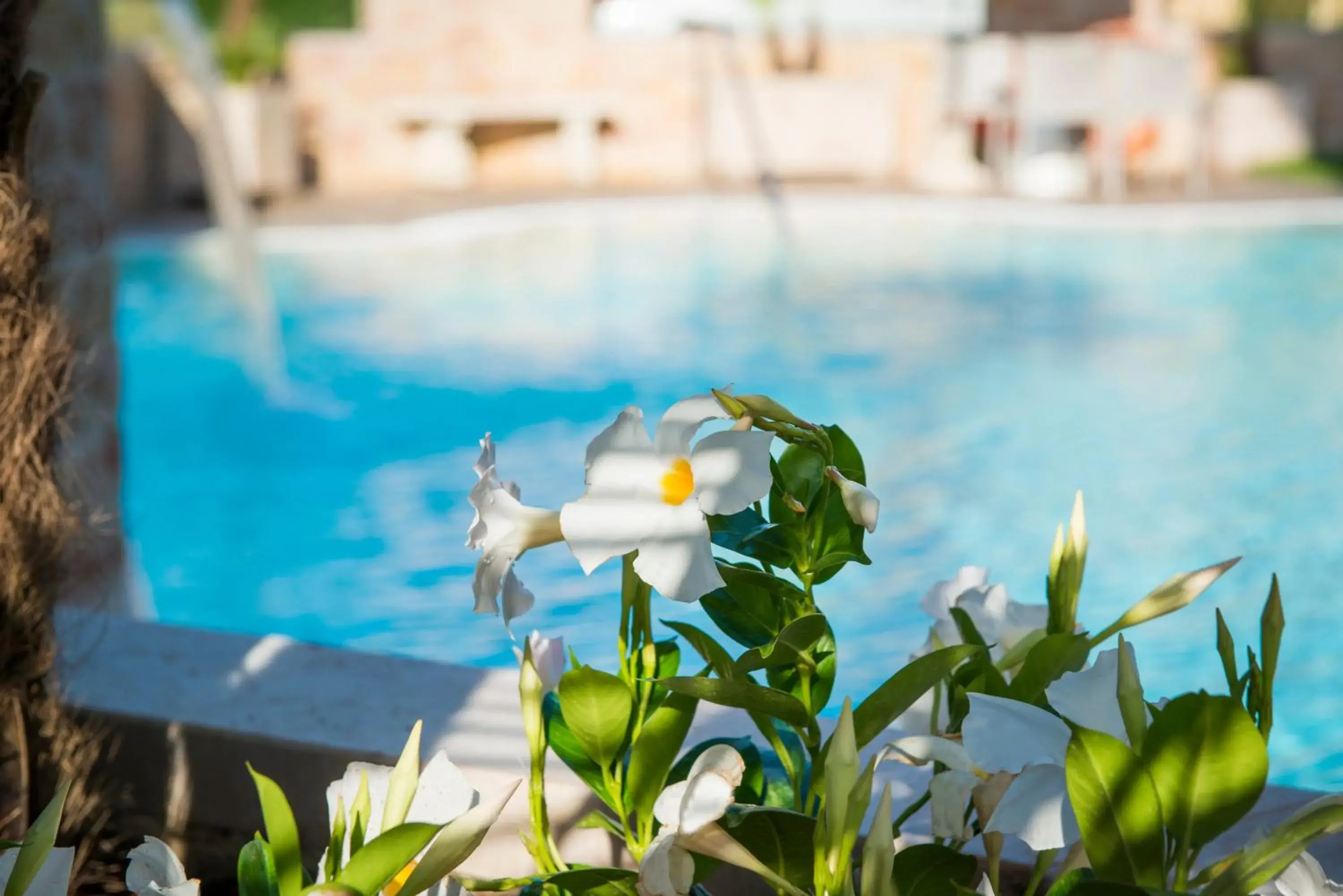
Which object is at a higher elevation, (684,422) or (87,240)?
(684,422)

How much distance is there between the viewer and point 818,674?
111 centimetres

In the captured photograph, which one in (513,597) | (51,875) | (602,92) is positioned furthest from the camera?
(602,92)

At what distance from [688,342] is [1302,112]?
8590 millimetres

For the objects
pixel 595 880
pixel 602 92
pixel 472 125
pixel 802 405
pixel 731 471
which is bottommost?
pixel 802 405

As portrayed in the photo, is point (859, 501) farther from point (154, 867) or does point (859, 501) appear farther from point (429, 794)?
point (154, 867)

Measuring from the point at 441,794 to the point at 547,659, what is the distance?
0.19 metres

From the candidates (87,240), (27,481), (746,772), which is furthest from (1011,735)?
(87,240)

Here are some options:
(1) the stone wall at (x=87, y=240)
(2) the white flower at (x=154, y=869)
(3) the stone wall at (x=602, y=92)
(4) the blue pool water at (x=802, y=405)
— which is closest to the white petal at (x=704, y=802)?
(2) the white flower at (x=154, y=869)

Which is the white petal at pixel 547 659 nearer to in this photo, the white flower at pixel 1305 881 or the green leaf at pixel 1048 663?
the green leaf at pixel 1048 663

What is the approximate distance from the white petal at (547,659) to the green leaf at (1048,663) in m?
0.36

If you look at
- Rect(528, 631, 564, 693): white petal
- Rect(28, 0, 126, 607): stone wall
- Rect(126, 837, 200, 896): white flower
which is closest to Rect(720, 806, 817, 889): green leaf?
Rect(528, 631, 564, 693): white petal

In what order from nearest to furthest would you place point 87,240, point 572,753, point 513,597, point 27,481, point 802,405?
1. point 513,597
2. point 572,753
3. point 27,481
4. point 87,240
5. point 802,405

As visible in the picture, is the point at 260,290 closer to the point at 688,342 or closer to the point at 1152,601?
the point at 688,342

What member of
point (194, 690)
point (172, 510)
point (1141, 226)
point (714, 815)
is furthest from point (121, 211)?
point (714, 815)
